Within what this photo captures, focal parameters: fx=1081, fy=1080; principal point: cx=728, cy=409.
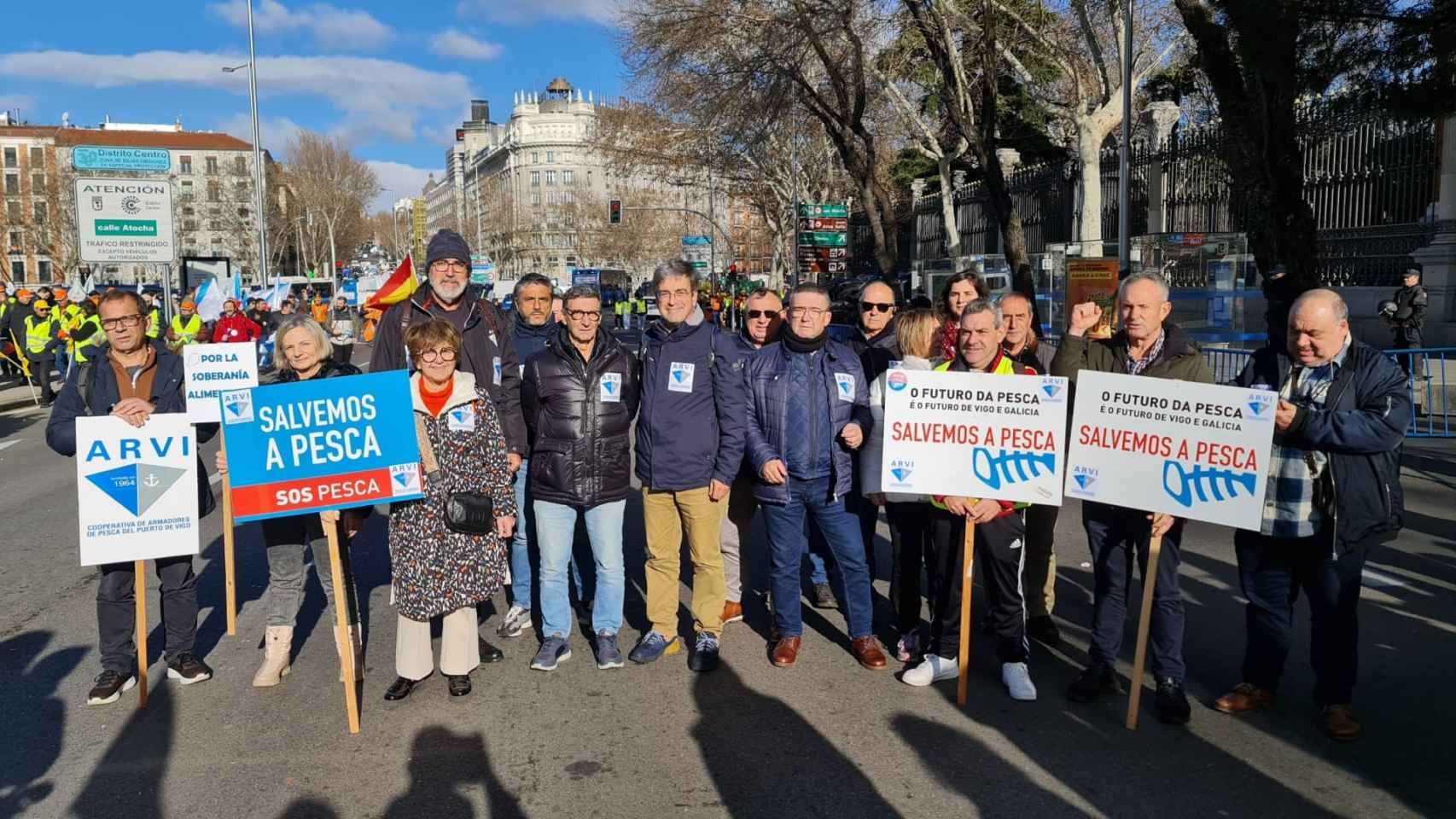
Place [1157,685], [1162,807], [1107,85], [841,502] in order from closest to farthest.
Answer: [1162,807], [1157,685], [841,502], [1107,85]

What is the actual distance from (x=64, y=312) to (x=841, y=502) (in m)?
18.9

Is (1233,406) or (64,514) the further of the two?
(64,514)

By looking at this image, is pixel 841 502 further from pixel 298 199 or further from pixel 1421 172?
pixel 298 199

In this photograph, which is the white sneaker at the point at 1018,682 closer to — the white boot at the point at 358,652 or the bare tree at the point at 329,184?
the white boot at the point at 358,652

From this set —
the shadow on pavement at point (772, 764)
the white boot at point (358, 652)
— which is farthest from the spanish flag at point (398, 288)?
the shadow on pavement at point (772, 764)

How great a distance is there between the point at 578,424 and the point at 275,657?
6.19 feet

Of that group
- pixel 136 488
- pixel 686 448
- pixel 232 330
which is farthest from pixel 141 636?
pixel 232 330

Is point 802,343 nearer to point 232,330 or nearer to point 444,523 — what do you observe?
point 444,523

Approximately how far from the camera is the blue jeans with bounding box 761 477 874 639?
5516mm

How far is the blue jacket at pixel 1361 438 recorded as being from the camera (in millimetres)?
4352

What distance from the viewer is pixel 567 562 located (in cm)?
559

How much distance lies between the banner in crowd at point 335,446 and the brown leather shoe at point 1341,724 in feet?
13.2

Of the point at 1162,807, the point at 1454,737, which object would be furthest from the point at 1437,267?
the point at 1162,807

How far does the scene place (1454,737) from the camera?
445 cm
